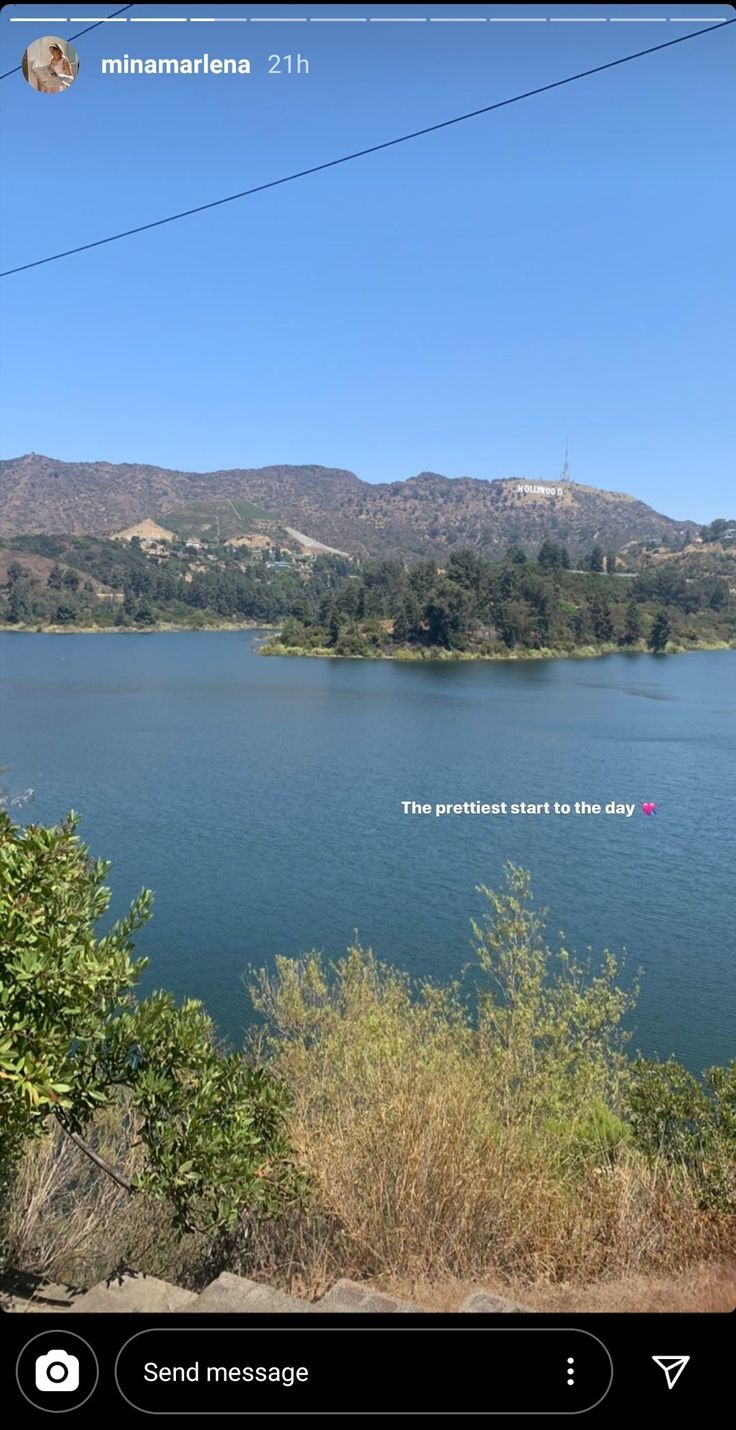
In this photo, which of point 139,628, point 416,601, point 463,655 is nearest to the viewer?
point 463,655

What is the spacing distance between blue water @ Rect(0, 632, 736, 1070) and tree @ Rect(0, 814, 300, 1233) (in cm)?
638

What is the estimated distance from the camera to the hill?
106 metres

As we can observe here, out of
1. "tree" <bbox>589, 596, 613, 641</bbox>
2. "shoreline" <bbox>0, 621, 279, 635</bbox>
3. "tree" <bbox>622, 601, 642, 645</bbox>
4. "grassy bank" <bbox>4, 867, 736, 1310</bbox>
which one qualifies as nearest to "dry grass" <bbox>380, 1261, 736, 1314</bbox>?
"grassy bank" <bbox>4, 867, 736, 1310</bbox>

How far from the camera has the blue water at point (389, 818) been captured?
35.2 feet

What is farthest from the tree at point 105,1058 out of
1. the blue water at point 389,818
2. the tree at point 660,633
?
the tree at point 660,633

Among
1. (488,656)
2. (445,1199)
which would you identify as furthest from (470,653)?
(445,1199)

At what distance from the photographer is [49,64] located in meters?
1.16

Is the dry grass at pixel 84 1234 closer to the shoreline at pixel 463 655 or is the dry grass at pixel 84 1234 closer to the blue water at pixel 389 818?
the blue water at pixel 389 818

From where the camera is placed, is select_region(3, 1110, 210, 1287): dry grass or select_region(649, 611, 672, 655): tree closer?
select_region(3, 1110, 210, 1287): dry grass
